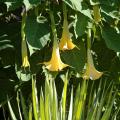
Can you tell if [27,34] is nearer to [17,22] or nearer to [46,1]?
[46,1]

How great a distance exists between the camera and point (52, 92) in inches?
93.2

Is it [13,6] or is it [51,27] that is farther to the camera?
[51,27]

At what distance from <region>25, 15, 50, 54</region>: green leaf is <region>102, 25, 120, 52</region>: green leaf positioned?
0.36 m

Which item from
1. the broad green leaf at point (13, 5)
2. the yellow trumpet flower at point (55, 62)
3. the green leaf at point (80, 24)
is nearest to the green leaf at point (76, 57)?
the yellow trumpet flower at point (55, 62)

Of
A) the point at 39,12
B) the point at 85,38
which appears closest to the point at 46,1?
the point at 39,12

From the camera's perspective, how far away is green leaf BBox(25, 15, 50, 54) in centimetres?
228

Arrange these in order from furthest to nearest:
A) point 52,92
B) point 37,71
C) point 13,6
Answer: point 37,71
point 52,92
point 13,6

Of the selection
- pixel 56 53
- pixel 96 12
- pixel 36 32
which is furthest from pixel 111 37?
pixel 36 32

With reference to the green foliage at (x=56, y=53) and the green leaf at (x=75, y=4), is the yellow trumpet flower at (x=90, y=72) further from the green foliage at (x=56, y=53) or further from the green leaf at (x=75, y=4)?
the green leaf at (x=75, y=4)

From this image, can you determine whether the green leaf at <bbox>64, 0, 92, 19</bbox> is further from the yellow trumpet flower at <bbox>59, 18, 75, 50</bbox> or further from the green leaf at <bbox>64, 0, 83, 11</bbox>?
the yellow trumpet flower at <bbox>59, 18, 75, 50</bbox>

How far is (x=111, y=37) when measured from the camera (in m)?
2.48

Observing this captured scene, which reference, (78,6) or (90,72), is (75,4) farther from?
(90,72)

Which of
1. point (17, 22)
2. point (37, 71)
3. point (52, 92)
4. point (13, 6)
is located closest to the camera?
point (13, 6)

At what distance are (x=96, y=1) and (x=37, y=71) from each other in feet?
2.03
